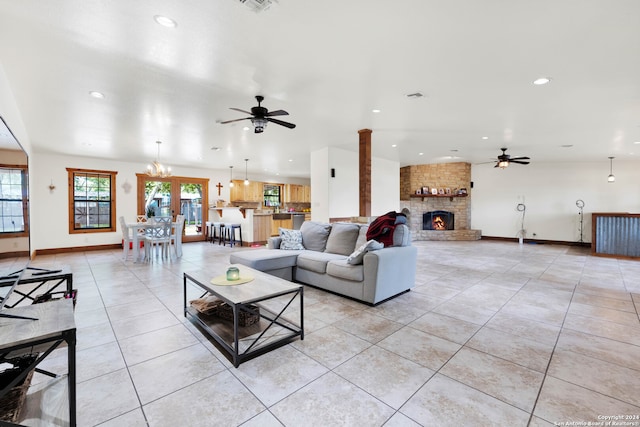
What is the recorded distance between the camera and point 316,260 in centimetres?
391

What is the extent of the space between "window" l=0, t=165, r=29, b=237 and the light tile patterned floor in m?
1.02

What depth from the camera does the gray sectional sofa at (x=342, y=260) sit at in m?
3.34

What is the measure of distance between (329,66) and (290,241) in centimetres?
262

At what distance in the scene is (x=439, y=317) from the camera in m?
3.01

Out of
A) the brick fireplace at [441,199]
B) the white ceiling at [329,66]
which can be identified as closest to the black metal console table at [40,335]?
the white ceiling at [329,66]

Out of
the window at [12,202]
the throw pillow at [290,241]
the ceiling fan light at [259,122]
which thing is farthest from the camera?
the throw pillow at [290,241]

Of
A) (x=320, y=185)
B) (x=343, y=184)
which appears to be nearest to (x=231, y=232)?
(x=320, y=185)

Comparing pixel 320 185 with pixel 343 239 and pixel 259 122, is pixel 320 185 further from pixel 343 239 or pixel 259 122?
pixel 259 122

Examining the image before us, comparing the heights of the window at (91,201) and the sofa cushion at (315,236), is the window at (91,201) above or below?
above

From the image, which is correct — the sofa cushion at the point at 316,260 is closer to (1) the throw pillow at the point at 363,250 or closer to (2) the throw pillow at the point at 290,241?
(2) the throw pillow at the point at 290,241

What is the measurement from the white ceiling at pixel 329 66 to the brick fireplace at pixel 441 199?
4.17 metres

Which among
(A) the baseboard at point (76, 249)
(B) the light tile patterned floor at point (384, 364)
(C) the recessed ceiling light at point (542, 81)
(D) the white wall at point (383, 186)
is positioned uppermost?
(C) the recessed ceiling light at point (542, 81)

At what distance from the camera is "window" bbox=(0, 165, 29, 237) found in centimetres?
179

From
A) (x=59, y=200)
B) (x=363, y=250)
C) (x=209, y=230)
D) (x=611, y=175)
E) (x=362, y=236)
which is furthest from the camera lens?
(x=209, y=230)
